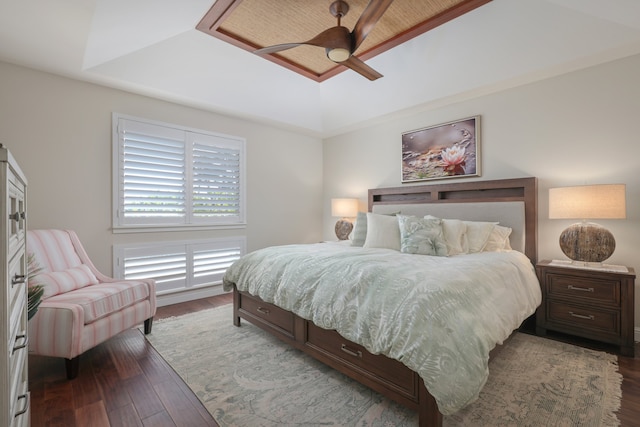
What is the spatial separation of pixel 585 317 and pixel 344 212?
302 cm

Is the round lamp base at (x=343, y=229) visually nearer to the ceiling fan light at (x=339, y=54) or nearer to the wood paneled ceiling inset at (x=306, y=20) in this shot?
the wood paneled ceiling inset at (x=306, y=20)

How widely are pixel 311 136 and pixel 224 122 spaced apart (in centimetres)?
169

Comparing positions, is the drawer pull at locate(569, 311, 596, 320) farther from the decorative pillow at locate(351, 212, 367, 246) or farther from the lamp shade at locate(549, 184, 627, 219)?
the decorative pillow at locate(351, 212, 367, 246)

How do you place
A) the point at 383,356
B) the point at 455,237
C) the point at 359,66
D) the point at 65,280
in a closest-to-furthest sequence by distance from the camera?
the point at 383,356, the point at 65,280, the point at 359,66, the point at 455,237

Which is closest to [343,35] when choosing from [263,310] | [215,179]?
[263,310]

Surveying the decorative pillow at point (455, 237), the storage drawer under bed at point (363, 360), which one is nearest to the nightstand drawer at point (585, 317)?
the decorative pillow at point (455, 237)

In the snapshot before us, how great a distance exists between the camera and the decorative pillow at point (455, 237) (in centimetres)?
290

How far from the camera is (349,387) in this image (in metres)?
1.93

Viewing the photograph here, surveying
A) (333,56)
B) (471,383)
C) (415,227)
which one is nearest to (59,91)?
(333,56)

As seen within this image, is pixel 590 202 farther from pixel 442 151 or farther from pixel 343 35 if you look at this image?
pixel 343 35

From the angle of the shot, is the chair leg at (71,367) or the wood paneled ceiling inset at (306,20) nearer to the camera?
the chair leg at (71,367)

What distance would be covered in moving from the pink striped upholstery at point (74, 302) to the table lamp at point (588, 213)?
3854 mm

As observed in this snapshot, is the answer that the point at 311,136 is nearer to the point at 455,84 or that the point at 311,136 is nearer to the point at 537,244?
the point at 455,84

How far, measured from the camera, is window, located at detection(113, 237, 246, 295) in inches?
133
